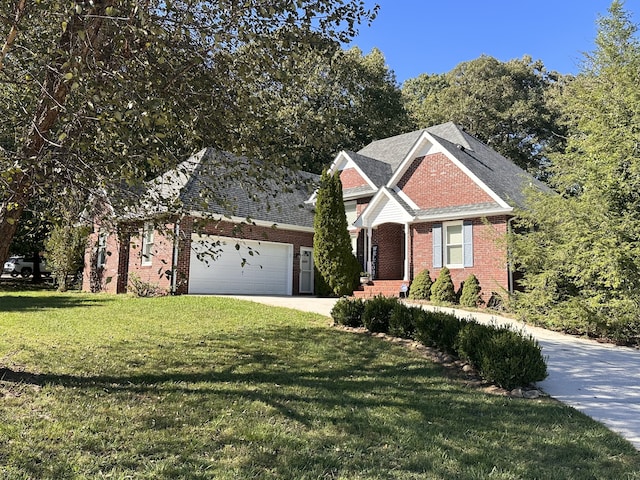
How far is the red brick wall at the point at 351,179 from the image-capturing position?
67.9 feet

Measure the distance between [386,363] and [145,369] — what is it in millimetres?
3386

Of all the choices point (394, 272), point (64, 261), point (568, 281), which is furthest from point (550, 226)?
point (64, 261)

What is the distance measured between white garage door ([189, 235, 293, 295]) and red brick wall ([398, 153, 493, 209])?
5564mm

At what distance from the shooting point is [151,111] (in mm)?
4020

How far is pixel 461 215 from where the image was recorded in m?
16.6

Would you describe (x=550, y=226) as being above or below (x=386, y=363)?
above

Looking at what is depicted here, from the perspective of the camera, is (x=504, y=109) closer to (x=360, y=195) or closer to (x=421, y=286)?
(x=360, y=195)

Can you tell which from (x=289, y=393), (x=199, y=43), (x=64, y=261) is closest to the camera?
(x=289, y=393)

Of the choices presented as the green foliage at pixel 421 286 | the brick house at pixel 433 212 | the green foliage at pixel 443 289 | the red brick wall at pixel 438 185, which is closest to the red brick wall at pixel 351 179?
the brick house at pixel 433 212

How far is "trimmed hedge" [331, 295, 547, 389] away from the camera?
6.14 meters

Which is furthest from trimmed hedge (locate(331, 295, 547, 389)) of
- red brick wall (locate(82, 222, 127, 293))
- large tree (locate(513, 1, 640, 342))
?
red brick wall (locate(82, 222, 127, 293))

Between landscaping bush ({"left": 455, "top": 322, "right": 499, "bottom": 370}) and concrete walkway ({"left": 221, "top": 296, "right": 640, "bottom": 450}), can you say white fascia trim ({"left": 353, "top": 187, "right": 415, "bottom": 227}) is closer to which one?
concrete walkway ({"left": 221, "top": 296, "right": 640, "bottom": 450})

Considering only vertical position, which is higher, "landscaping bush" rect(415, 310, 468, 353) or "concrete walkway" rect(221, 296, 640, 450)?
"landscaping bush" rect(415, 310, 468, 353)

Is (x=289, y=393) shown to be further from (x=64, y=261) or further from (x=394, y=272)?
(x=64, y=261)
